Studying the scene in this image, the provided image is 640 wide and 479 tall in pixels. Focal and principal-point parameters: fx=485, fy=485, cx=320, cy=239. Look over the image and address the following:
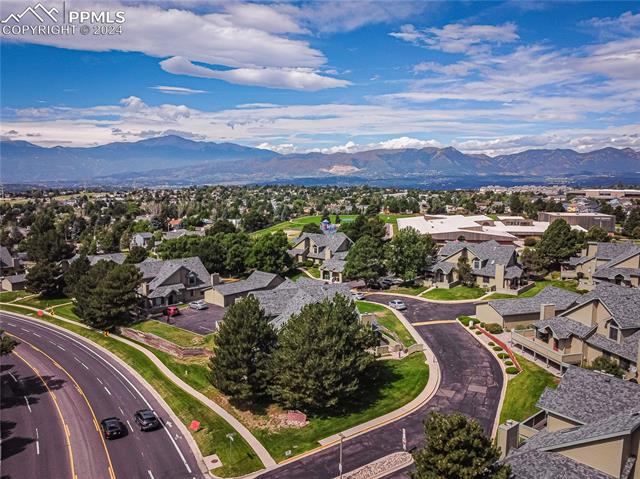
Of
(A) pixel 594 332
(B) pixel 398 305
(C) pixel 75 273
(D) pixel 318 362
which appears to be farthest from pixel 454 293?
(C) pixel 75 273

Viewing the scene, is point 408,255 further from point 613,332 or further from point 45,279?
point 45,279

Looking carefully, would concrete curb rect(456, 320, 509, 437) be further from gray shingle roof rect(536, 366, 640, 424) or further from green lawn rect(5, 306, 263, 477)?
green lawn rect(5, 306, 263, 477)

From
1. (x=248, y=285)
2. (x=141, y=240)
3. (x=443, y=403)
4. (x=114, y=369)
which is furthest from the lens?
(x=141, y=240)

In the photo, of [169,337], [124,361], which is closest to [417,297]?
[169,337]

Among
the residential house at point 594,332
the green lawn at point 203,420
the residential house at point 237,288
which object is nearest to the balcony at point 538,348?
the residential house at point 594,332

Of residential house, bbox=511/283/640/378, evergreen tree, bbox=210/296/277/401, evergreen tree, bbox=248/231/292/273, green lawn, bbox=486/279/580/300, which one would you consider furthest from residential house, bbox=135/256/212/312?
residential house, bbox=511/283/640/378

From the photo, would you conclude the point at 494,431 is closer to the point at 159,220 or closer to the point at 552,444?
the point at 552,444

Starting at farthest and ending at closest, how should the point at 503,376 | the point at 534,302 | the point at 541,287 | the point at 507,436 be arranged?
the point at 541,287 → the point at 534,302 → the point at 503,376 → the point at 507,436
